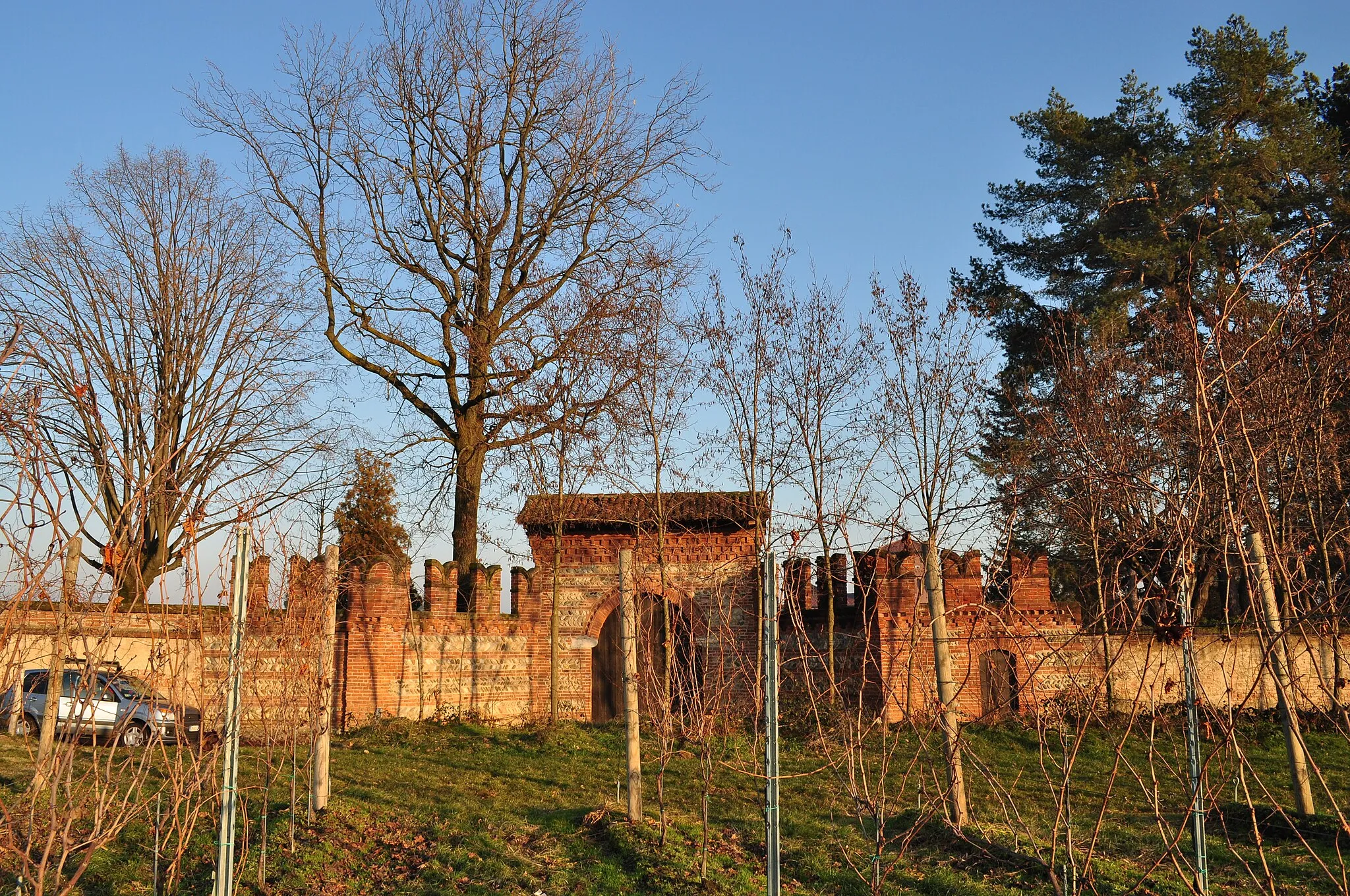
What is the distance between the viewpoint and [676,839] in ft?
27.5

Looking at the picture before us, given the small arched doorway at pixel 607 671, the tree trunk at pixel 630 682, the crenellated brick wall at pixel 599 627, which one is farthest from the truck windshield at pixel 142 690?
the small arched doorway at pixel 607 671

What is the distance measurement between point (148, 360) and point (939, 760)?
1766cm

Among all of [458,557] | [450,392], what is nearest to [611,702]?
[458,557]

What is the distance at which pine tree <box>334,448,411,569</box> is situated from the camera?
22.0 metres

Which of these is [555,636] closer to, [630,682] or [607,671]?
[607,671]

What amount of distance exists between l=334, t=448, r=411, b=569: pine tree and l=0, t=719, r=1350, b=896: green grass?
32.0ft

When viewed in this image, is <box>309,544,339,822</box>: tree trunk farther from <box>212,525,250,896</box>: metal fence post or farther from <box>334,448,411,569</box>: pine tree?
<box>334,448,411,569</box>: pine tree

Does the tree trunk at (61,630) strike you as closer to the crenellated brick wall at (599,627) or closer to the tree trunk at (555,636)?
the crenellated brick wall at (599,627)

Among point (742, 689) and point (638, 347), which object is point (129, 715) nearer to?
point (638, 347)

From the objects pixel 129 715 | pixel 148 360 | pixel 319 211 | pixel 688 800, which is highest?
pixel 319 211

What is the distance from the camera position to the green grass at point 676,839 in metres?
7.39

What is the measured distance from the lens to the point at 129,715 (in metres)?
4.45

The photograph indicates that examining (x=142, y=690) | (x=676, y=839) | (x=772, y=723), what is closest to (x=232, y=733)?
(x=142, y=690)

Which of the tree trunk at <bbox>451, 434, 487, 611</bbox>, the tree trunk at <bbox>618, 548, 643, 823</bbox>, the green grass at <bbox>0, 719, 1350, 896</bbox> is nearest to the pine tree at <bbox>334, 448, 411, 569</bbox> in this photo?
the tree trunk at <bbox>451, 434, 487, 611</bbox>
